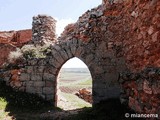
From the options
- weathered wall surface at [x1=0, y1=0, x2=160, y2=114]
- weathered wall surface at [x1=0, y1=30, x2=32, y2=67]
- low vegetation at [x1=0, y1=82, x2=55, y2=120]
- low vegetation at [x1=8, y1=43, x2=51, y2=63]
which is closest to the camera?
weathered wall surface at [x1=0, y1=0, x2=160, y2=114]

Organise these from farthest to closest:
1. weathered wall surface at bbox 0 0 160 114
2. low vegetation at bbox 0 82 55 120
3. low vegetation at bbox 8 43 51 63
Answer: low vegetation at bbox 8 43 51 63
low vegetation at bbox 0 82 55 120
weathered wall surface at bbox 0 0 160 114

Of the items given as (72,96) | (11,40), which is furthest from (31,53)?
(11,40)

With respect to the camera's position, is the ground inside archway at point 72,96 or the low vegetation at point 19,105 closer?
the low vegetation at point 19,105

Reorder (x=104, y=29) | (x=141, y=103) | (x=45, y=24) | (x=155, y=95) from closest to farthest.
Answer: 1. (x=155, y=95)
2. (x=141, y=103)
3. (x=104, y=29)
4. (x=45, y=24)

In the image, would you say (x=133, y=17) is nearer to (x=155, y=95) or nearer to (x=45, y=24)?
(x=155, y=95)

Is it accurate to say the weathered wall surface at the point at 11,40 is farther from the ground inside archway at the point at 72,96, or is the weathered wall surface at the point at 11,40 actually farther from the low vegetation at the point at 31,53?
the low vegetation at the point at 31,53

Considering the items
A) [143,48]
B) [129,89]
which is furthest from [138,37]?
[129,89]

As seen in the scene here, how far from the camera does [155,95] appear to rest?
4.20 m

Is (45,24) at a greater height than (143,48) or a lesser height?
greater

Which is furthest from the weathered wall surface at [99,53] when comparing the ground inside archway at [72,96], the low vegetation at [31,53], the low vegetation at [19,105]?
the ground inside archway at [72,96]

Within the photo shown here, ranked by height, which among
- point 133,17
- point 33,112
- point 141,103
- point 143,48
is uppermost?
point 133,17

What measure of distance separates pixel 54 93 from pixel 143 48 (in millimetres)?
4720

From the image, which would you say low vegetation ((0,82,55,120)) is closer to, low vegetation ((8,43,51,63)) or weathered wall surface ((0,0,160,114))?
weathered wall surface ((0,0,160,114))

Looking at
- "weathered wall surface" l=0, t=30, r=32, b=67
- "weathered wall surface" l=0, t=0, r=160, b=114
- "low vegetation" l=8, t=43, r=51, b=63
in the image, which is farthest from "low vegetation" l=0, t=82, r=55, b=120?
"weathered wall surface" l=0, t=30, r=32, b=67
